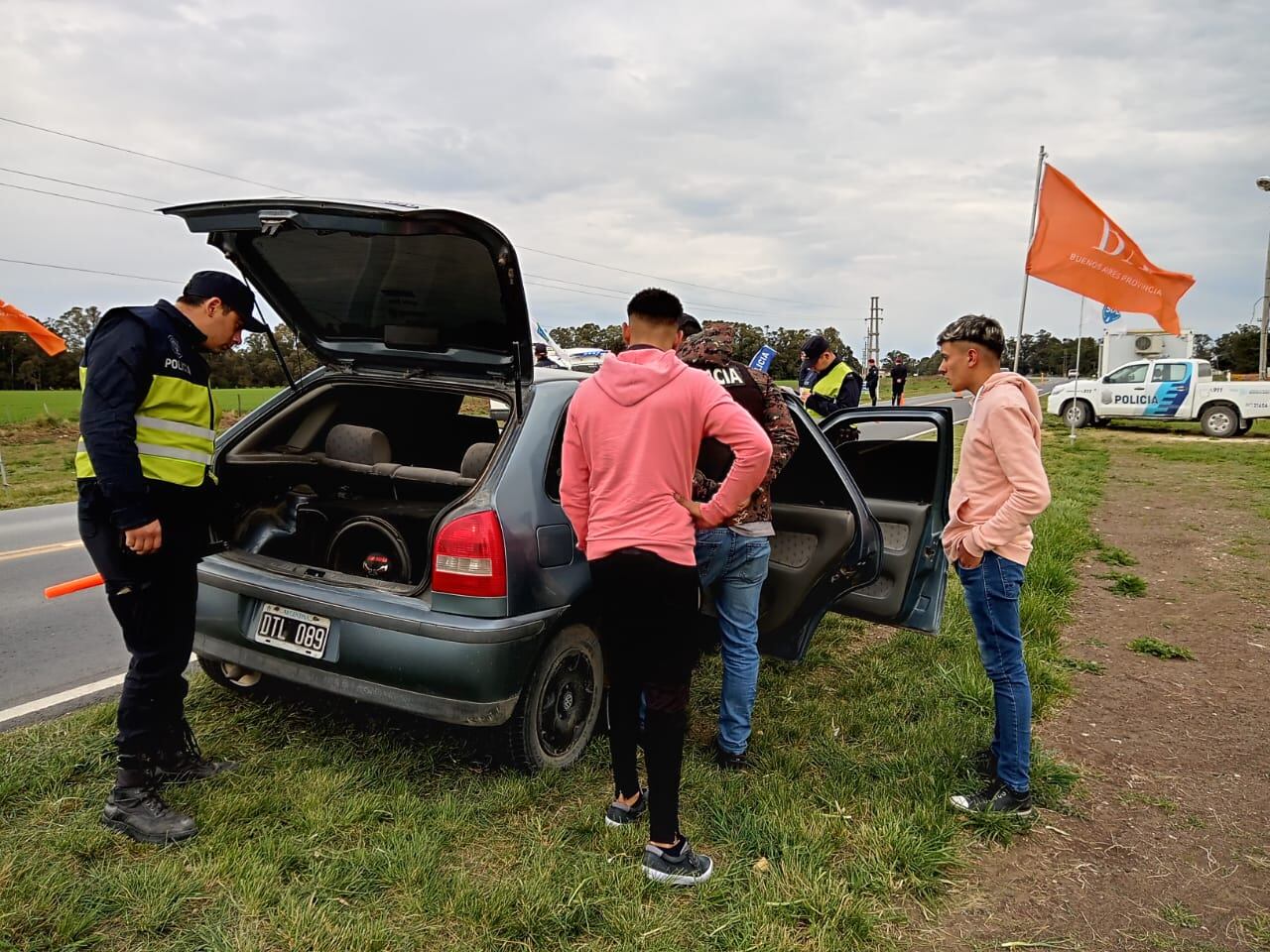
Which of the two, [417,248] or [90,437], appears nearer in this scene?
[90,437]

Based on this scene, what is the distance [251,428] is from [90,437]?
4.59ft

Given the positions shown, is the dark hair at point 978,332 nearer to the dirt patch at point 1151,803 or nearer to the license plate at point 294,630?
the dirt patch at point 1151,803

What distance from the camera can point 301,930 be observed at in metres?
2.33

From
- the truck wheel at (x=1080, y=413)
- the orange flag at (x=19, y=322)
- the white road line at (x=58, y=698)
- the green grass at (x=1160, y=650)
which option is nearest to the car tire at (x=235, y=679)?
the white road line at (x=58, y=698)

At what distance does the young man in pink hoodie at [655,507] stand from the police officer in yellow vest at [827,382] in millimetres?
4324

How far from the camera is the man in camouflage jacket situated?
3.27 metres

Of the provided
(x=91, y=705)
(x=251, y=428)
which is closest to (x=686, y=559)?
(x=251, y=428)

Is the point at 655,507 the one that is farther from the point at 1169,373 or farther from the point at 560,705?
the point at 1169,373

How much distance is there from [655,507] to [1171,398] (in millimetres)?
21570

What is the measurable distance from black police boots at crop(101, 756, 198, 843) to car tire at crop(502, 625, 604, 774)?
111cm

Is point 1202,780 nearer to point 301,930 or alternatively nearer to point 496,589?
point 496,589

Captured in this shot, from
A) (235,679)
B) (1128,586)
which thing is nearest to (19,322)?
(235,679)

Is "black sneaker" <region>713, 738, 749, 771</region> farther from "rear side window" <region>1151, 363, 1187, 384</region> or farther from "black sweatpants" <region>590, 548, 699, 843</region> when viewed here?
"rear side window" <region>1151, 363, 1187, 384</region>

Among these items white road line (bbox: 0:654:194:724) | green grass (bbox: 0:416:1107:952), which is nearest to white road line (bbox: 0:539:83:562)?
white road line (bbox: 0:654:194:724)
